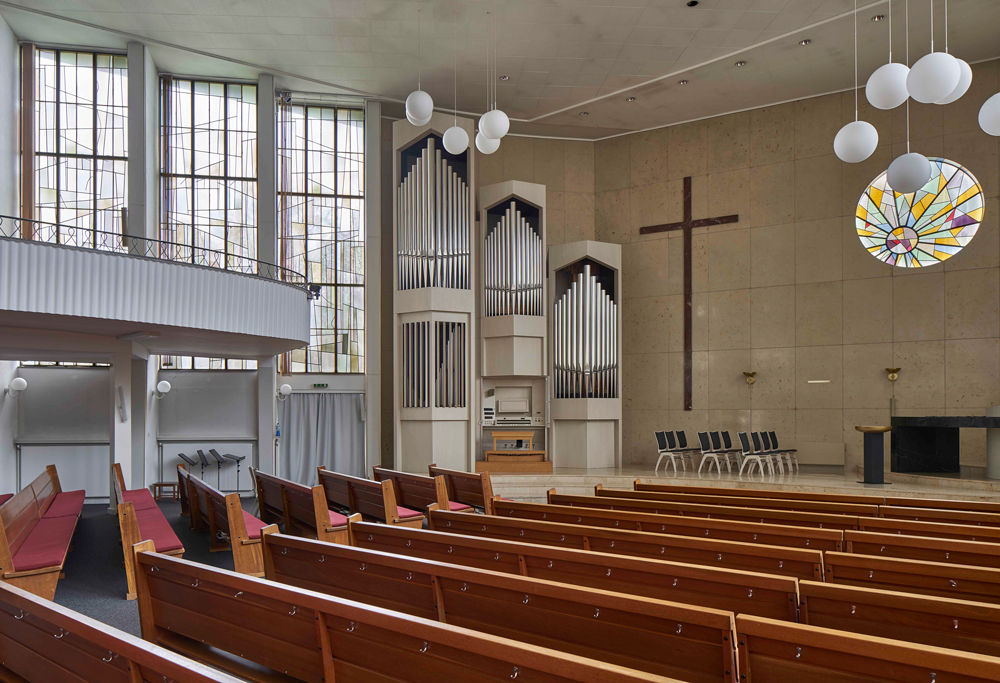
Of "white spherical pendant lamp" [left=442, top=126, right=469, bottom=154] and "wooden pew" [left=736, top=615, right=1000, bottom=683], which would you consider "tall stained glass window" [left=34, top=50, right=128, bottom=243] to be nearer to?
"white spherical pendant lamp" [left=442, top=126, right=469, bottom=154]

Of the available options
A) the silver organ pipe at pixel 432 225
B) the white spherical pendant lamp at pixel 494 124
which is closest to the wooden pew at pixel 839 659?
the white spherical pendant lamp at pixel 494 124

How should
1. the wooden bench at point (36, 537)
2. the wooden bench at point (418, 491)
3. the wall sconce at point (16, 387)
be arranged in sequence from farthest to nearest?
1. the wall sconce at point (16, 387)
2. the wooden bench at point (418, 491)
3. the wooden bench at point (36, 537)

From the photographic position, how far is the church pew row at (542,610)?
1866 millimetres

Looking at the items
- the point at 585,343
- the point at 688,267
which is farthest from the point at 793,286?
the point at 585,343

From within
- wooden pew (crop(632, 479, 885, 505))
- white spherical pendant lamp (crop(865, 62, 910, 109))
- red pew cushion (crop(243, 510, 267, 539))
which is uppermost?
white spherical pendant lamp (crop(865, 62, 910, 109))

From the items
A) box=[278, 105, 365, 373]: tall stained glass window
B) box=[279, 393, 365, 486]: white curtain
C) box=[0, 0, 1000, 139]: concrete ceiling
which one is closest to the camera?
box=[0, 0, 1000, 139]: concrete ceiling

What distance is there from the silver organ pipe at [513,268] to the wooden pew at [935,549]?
27.7 ft

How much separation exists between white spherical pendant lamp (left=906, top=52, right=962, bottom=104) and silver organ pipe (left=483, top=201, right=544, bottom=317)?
753cm

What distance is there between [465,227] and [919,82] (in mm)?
7769

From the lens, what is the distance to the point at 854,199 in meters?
11.4

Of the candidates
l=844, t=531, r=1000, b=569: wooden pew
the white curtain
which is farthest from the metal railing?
l=844, t=531, r=1000, b=569: wooden pew

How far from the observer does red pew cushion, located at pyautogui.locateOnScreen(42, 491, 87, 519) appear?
6268 mm

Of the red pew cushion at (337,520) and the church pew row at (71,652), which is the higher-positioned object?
the church pew row at (71,652)

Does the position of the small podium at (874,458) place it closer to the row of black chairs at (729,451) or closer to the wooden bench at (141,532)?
the row of black chairs at (729,451)
